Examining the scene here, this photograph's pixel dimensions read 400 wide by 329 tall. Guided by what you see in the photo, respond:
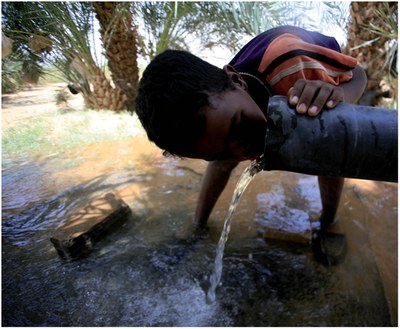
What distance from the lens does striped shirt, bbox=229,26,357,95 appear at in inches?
46.8

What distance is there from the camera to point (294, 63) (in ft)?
3.90

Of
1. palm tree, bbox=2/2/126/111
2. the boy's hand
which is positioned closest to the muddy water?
the boy's hand

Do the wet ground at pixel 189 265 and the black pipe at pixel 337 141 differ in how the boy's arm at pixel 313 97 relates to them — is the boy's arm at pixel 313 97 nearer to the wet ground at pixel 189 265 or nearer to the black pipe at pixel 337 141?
the black pipe at pixel 337 141

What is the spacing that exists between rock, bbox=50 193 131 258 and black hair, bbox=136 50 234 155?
105 cm

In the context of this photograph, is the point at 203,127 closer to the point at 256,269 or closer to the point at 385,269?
the point at 256,269

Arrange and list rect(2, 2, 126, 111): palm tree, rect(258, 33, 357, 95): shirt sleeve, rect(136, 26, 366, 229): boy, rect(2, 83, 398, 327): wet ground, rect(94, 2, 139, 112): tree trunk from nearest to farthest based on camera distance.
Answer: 1. rect(136, 26, 366, 229): boy
2. rect(258, 33, 357, 95): shirt sleeve
3. rect(2, 83, 398, 327): wet ground
4. rect(2, 2, 126, 111): palm tree
5. rect(94, 2, 139, 112): tree trunk

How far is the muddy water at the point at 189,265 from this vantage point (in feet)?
4.87

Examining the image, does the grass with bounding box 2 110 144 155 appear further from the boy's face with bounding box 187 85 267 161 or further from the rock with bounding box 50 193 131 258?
the boy's face with bounding box 187 85 267 161

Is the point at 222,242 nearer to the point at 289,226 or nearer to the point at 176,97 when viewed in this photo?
the point at 289,226

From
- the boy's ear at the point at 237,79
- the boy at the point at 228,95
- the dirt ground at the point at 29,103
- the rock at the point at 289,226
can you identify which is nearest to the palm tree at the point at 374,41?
the rock at the point at 289,226

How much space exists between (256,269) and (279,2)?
4112 mm

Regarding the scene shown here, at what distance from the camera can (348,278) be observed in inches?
64.9

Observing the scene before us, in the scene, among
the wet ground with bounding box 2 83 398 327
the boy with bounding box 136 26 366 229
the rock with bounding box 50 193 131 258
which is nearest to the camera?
the boy with bounding box 136 26 366 229


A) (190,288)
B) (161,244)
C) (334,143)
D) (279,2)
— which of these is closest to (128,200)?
(161,244)
